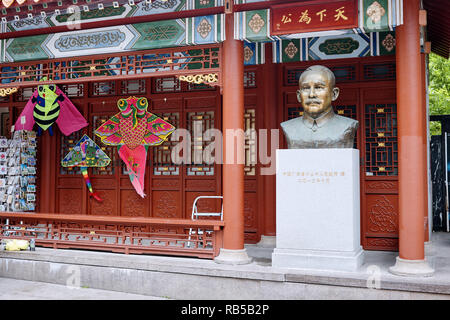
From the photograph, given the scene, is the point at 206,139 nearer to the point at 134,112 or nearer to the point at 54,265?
the point at 134,112

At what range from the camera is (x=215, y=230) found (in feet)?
19.4

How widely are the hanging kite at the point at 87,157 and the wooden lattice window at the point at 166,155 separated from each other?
939 millimetres

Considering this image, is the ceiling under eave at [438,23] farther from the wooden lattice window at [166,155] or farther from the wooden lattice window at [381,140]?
the wooden lattice window at [166,155]

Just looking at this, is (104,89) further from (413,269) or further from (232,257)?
(413,269)

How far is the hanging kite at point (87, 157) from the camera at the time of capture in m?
8.23

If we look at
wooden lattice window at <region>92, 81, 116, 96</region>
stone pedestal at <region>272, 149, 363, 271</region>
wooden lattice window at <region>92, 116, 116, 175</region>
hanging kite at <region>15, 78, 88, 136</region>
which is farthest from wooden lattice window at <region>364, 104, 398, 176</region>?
hanging kite at <region>15, 78, 88, 136</region>

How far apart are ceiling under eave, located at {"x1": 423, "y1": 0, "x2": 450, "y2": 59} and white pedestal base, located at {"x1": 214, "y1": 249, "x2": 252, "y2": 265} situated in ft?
14.7

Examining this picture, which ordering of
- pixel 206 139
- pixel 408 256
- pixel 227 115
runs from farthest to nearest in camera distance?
pixel 206 139 < pixel 227 115 < pixel 408 256

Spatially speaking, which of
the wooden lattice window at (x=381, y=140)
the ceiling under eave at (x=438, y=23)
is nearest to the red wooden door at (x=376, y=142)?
the wooden lattice window at (x=381, y=140)

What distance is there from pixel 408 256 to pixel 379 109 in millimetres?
2468

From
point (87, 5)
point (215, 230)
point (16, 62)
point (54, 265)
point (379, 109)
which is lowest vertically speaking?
point (54, 265)

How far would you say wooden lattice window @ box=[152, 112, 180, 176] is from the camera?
784cm

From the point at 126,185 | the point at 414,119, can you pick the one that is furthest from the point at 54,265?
the point at 414,119

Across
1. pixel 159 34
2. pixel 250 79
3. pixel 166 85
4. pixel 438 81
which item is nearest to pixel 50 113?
pixel 166 85
